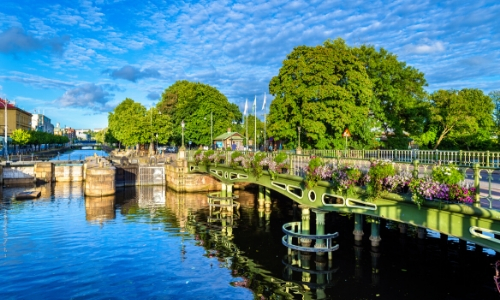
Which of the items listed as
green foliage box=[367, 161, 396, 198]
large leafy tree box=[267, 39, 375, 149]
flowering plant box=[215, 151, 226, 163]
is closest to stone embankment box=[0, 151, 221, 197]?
flowering plant box=[215, 151, 226, 163]

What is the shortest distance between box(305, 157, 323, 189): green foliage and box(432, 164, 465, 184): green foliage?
Result: 6051mm

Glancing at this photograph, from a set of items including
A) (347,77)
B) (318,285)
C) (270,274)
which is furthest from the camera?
(347,77)

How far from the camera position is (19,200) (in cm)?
3750

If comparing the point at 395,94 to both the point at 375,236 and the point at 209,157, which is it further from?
the point at 375,236

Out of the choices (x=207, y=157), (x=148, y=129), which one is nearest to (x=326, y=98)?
(x=207, y=157)

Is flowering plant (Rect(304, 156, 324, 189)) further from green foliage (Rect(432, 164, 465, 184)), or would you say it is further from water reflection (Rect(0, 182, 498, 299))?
green foliage (Rect(432, 164, 465, 184))

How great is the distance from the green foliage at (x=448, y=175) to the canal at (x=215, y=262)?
575 centimetres

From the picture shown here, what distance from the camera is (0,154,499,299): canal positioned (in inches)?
590

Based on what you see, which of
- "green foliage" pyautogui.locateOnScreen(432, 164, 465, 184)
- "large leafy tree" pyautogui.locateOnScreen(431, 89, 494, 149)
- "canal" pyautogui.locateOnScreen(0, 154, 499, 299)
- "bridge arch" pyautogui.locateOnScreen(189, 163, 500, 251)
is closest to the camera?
"bridge arch" pyautogui.locateOnScreen(189, 163, 500, 251)

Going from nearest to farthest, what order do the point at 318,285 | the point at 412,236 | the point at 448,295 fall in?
the point at 448,295
the point at 318,285
the point at 412,236

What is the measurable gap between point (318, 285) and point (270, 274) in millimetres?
2427

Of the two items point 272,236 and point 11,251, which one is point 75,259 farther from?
point 272,236

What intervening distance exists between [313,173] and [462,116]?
38290 millimetres

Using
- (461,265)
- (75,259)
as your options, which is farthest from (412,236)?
(75,259)
